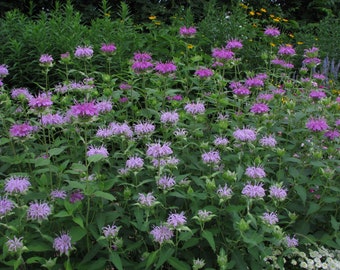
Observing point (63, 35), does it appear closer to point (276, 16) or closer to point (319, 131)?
point (319, 131)

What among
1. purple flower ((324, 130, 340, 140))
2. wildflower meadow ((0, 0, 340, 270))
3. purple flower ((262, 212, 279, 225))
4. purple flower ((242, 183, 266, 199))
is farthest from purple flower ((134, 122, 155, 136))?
purple flower ((324, 130, 340, 140))

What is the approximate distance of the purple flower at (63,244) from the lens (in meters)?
1.74

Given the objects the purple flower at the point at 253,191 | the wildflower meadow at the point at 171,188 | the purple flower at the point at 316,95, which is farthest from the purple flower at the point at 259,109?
the purple flower at the point at 253,191

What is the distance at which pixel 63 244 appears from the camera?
1.75 m

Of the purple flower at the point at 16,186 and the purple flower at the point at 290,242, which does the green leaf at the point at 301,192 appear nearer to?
the purple flower at the point at 290,242

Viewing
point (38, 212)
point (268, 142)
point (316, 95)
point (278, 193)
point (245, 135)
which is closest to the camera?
point (38, 212)

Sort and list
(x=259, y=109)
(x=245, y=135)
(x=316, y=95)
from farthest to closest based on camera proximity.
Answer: (x=316, y=95) < (x=259, y=109) < (x=245, y=135)

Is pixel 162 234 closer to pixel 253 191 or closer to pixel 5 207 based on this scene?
pixel 253 191

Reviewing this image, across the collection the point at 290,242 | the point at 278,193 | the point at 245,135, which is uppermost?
the point at 245,135

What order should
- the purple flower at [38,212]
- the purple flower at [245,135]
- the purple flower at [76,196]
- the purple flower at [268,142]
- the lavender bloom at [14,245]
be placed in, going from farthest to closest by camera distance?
the purple flower at [268,142] < the purple flower at [245,135] < the purple flower at [76,196] < the purple flower at [38,212] < the lavender bloom at [14,245]

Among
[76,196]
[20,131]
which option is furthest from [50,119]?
[76,196]

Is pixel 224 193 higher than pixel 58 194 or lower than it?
higher

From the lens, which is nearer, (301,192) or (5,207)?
(5,207)

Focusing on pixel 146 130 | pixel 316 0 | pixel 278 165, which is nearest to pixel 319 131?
pixel 278 165
